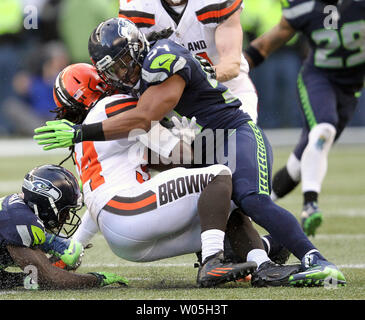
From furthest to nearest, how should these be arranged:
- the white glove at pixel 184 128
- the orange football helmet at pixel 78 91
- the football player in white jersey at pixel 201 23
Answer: the football player in white jersey at pixel 201 23, the orange football helmet at pixel 78 91, the white glove at pixel 184 128

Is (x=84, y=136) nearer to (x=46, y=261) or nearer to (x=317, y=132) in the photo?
(x=46, y=261)

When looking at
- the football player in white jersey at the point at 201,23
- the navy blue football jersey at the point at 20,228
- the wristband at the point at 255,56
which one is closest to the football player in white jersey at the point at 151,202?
the navy blue football jersey at the point at 20,228

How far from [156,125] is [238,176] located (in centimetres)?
49

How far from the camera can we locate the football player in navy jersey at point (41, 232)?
397cm

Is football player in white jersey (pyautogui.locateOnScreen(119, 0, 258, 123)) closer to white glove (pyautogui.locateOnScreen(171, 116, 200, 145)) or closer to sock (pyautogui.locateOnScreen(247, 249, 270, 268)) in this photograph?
white glove (pyautogui.locateOnScreen(171, 116, 200, 145))

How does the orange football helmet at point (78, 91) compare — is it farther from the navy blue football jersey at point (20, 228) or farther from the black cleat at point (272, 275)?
the black cleat at point (272, 275)

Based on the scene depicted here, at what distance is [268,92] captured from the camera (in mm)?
16172

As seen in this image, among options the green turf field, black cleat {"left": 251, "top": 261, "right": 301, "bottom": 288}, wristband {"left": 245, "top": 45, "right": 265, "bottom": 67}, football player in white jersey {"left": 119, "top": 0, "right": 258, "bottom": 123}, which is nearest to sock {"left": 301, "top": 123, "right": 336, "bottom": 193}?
the green turf field

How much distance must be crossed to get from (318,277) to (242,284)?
0.46 meters

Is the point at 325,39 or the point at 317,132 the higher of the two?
the point at 325,39

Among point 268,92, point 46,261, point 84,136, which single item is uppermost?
point 84,136

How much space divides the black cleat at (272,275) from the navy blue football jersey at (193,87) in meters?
0.80
